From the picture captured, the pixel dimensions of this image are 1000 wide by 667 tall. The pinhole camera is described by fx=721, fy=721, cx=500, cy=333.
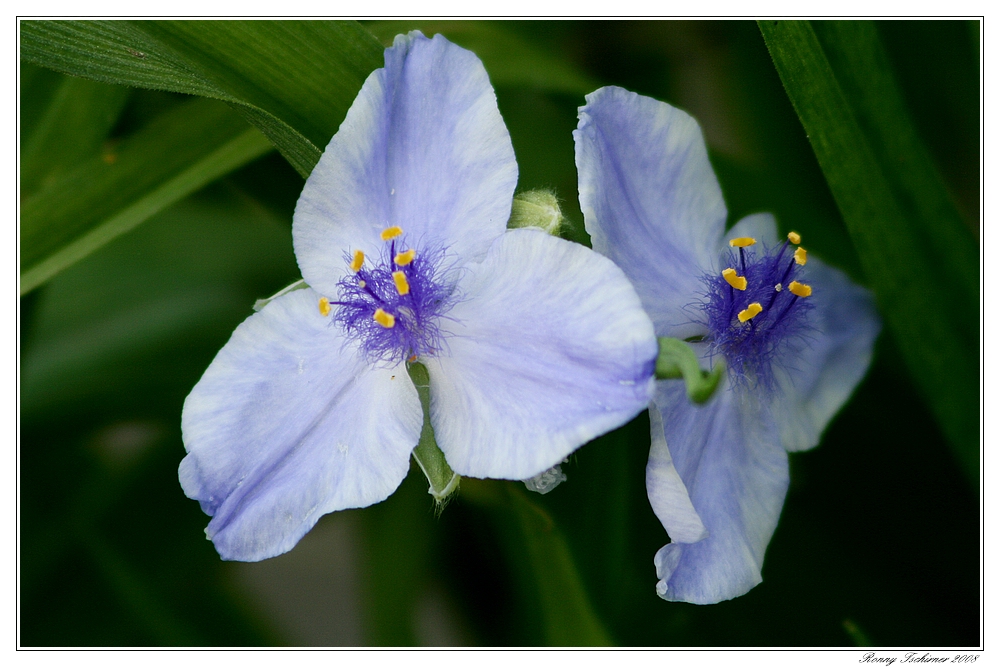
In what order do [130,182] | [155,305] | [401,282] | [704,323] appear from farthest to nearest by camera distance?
[155,305]
[130,182]
[704,323]
[401,282]

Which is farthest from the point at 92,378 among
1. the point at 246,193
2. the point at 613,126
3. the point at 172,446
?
the point at 613,126

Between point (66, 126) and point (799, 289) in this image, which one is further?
point (66, 126)

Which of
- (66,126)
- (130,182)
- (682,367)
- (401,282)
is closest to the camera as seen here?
(682,367)

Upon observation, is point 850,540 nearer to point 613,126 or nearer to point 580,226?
point 580,226

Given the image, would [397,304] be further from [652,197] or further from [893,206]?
[893,206]

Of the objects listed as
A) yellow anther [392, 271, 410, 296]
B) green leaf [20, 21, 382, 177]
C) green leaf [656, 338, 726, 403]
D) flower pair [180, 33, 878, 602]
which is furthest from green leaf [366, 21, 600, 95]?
green leaf [656, 338, 726, 403]

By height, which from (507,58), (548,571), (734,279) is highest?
(507,58)

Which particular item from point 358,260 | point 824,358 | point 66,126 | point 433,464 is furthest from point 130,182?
point 824,358
